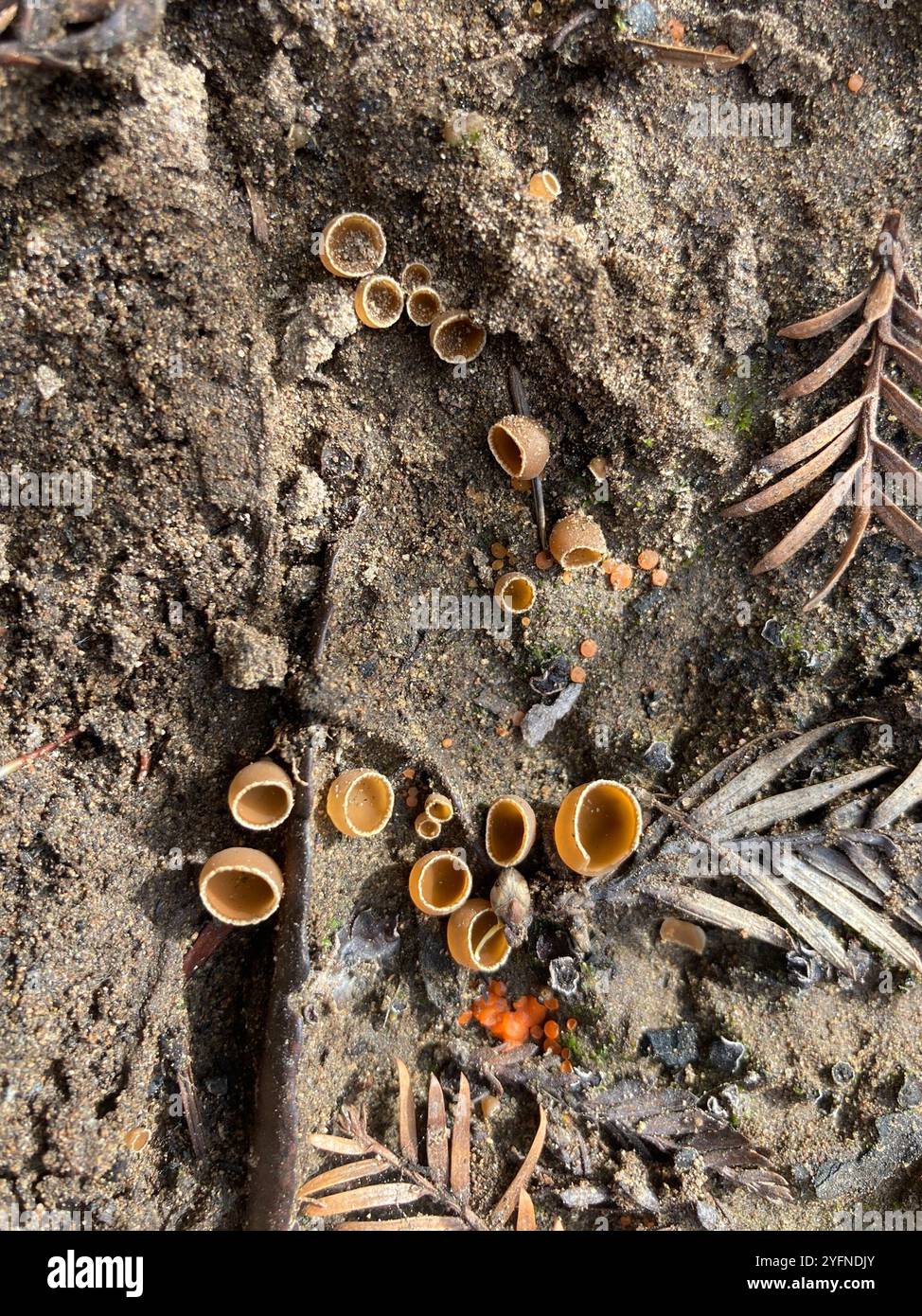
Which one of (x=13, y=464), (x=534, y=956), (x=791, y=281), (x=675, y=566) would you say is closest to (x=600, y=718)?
(x=675, y=566)

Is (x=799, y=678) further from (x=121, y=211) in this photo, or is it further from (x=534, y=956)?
(x=121, y=211)

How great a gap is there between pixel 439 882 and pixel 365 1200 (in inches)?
47.4

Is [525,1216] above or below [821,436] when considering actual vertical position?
below

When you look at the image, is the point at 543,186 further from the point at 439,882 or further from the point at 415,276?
the point at 439,882

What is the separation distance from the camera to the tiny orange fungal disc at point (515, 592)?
10.8 ft

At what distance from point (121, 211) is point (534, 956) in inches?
124

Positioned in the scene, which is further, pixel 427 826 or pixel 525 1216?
pixel 427 826

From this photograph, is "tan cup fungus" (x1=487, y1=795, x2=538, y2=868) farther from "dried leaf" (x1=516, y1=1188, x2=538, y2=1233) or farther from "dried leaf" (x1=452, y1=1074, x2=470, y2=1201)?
"dried leaf" (x1=516, y1=1188, x2=538, y2=1233)

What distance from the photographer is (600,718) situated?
3.53 m

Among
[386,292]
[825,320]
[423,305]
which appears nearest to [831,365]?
[825,320]

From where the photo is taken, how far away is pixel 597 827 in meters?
3.38

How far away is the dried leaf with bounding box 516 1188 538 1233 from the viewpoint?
313 cm
